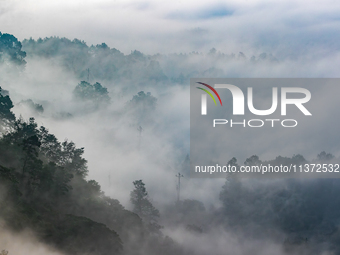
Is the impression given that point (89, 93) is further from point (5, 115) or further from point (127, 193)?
point (5, 115)

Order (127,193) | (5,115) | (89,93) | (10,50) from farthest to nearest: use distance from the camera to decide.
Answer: (89,93) → (10,50) → (127,193) → (5,115)

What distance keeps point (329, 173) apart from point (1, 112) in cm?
10794

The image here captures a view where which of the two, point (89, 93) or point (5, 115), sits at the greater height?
point (89, 93)

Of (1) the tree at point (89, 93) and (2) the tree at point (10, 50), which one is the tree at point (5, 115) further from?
(1) the tree at point (89, 93)

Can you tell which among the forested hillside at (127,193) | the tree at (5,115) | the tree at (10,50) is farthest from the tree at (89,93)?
the tree at (5,115)

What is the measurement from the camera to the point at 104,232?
136 ft

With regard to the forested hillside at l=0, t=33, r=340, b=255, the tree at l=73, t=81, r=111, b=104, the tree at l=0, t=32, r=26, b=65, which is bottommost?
the forested hillside at l=0, t=33, r=340, b=255

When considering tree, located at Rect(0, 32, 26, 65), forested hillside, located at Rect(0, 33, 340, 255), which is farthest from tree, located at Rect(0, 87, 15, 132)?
tree, located at Rect(0, 32, 26, 65)

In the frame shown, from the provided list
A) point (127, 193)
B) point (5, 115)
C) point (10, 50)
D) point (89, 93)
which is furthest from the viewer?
point (89, 93)

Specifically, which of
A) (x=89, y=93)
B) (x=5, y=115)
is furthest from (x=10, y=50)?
(x=5, y=115)

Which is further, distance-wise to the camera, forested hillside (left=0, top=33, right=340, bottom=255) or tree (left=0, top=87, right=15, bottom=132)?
tree (left=0, top=87, right=15, bottom=132)

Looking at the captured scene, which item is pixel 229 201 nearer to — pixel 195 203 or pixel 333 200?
pixel 195 203

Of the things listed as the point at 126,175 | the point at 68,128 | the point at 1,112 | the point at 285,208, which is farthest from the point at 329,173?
the point at 1,112

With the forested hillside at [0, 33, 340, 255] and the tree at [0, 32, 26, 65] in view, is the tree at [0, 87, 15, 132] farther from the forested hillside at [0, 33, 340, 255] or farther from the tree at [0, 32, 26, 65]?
the tree at [0, 32, 26, 65]
